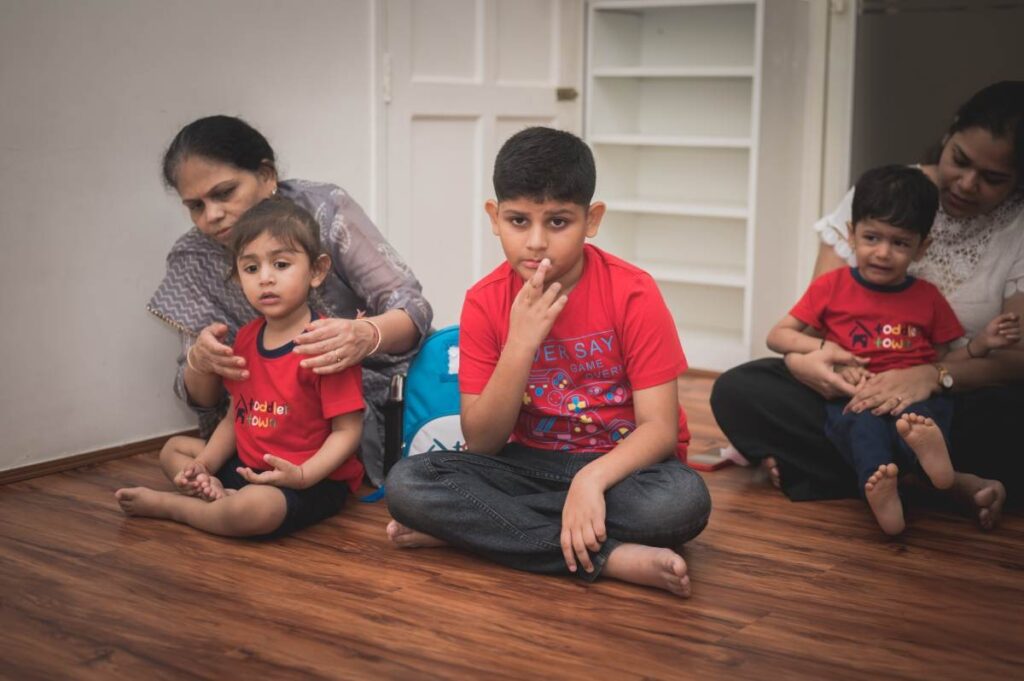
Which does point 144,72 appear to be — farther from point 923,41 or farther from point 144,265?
point 923,41

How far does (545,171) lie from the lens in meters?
1.79

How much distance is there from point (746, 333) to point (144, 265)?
1.75 m

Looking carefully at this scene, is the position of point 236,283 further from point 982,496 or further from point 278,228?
point 982,496

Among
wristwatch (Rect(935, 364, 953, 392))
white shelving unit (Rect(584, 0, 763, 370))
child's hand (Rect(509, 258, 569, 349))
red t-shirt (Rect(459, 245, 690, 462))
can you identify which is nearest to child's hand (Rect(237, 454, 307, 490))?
red t-shirt (Rect(459, 245, 690, 462))

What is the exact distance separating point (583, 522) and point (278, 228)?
75cm

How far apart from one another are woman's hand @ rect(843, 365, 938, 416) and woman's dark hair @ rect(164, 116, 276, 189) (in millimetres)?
1227

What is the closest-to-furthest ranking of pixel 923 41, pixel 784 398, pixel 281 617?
pixel 281 617 < pixel 784 398 < pixel 923 41

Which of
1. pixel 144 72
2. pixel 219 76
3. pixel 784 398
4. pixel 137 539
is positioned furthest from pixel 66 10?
pixel 784 398

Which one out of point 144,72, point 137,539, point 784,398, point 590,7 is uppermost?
point 590,7

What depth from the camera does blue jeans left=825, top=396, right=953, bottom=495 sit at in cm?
212

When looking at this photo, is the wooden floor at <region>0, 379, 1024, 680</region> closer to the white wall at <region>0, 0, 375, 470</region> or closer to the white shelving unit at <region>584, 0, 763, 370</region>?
the white wall at <region>0, 0, 375, 470</region>

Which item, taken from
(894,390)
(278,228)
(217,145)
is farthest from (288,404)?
(894,390)

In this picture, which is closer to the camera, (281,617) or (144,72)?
(281,617)

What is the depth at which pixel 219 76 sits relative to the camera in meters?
2.75
